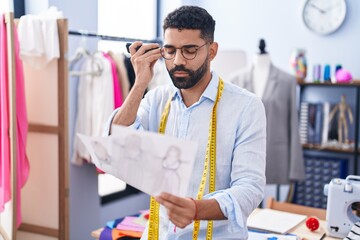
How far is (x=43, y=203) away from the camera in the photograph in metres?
2.89

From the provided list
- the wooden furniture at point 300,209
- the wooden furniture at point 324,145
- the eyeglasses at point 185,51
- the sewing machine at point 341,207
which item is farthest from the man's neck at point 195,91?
the wooden furniture at point 324,145

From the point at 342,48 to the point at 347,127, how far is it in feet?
2.44

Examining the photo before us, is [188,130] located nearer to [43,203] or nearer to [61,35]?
[61,35]

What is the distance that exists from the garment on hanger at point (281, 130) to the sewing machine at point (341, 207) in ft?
4.73

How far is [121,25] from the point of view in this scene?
443 cm

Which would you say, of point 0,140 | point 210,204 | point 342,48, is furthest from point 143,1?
point 210,204

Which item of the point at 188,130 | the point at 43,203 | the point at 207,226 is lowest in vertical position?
the point at 43,203

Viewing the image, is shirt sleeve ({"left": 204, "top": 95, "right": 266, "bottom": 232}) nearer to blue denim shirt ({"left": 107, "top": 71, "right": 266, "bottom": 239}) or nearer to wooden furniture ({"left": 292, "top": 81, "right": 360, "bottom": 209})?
blue denim shirt ({"left": 107, "top": 71, "right": 266, "bottom": 239})

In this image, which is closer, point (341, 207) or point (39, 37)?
point (341, 207)

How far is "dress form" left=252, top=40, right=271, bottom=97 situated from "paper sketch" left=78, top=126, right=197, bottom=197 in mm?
2513

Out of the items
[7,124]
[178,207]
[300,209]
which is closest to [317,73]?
[300,209]

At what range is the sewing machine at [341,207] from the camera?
2.06 m

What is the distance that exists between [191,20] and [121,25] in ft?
10.1

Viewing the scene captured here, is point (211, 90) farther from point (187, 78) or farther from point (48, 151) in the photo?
point (48, 151)
